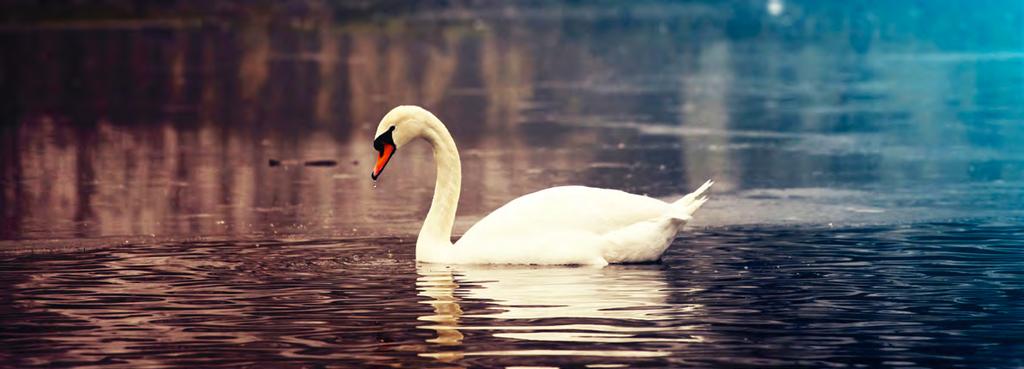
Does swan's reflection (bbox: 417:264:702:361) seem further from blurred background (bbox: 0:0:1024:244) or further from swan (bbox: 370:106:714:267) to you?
blurred background (bbox: 0:0:1024:244)

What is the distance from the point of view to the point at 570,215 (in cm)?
1435

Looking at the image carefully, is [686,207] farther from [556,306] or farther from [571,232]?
[556,306]

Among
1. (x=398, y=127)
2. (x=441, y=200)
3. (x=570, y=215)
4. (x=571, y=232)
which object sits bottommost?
(x=571, y=232)

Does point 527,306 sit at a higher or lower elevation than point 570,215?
lower

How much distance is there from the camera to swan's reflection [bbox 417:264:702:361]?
11164 millimetres

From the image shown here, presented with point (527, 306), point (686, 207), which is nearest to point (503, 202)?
point (686, 207)

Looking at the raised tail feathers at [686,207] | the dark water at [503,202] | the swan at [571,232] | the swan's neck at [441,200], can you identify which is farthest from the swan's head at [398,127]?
the raised tail feathers at [686,207]

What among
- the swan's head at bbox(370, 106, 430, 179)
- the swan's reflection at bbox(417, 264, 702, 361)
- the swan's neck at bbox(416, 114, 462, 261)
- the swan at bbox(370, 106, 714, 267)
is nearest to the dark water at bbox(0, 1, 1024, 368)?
the swan's reflection at bbox(417, 264, 702, 361)

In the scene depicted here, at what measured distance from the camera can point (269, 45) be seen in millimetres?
71625

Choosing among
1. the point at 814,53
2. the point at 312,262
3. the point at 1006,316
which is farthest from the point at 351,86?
the point at 1006,316

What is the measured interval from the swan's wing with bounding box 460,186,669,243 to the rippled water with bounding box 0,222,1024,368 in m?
0.32

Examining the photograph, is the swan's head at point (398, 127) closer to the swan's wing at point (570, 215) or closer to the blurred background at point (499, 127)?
the swan's wing at point (570, 215)

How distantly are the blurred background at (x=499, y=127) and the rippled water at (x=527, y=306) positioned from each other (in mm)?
1791

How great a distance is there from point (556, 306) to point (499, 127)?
1851 centimetres
